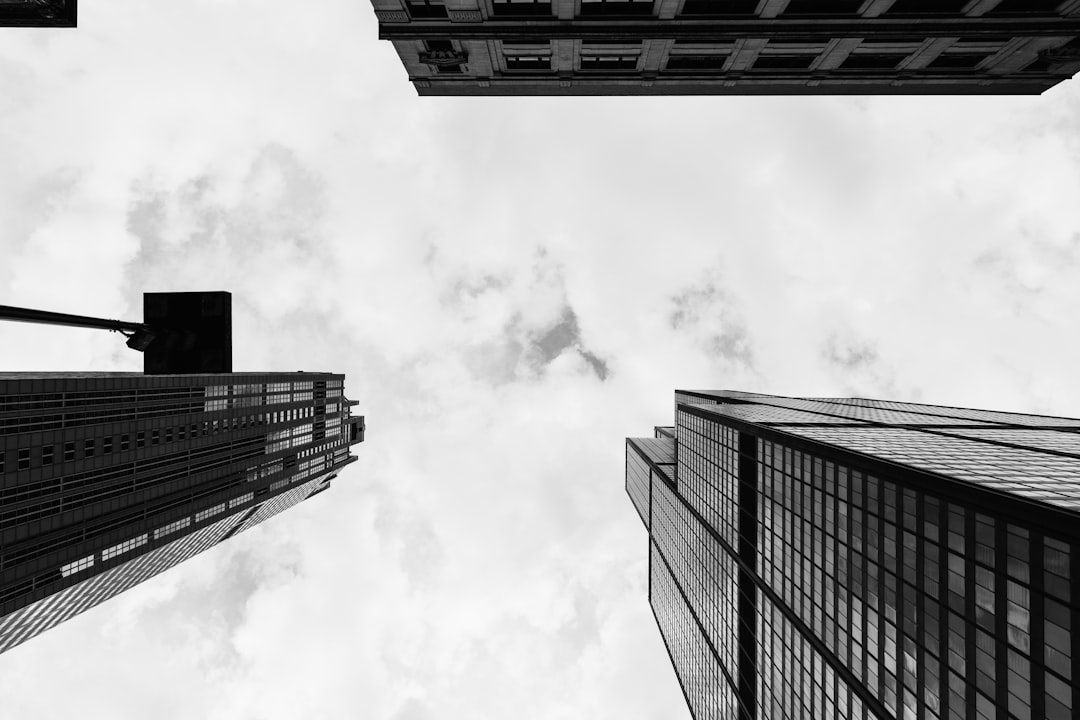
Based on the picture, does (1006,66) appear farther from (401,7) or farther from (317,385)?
(317,385)

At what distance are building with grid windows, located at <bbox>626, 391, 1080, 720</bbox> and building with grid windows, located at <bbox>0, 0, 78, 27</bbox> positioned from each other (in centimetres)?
7248

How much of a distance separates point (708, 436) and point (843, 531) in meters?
37.7

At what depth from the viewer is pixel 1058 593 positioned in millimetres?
24156

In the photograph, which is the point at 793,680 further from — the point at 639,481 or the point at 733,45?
the point at 639,481

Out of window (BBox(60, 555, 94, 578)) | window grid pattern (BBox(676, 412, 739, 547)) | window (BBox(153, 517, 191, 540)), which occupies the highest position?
window grid pattern (BBox(676, 412, 739, 547))

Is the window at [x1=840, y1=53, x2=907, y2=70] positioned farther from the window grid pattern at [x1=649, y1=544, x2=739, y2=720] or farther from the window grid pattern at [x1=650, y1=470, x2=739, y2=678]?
the window grid pattern at [x1=649, y1=544, x2=739, y2=720]

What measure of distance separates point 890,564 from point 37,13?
77375 mm

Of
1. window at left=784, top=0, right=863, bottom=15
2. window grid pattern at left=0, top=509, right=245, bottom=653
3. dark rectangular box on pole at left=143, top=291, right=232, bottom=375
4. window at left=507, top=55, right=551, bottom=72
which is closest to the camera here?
dark rectangular box on pole at left=143, top=291, right=232, bottom=375

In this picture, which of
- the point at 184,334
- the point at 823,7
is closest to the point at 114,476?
the point at 184,334

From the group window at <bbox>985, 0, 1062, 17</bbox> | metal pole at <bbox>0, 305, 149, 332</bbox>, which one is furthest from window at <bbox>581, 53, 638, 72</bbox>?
metal pole at <bbox>0, 305, 149, 332</bbox>

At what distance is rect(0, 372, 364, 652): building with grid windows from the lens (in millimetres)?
53938

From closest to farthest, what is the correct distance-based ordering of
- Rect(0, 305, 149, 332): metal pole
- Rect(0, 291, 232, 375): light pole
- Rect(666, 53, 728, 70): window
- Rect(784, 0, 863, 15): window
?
Rect(0, 305, 149, 332): metal pole → Rect(0, 291, 232, 375): light pole → Rect(784, 0, 863, 15): window → Rect(666, 53, 728, 70): window

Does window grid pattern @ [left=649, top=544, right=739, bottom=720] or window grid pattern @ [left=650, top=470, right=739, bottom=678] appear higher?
window grid pattern @ [left=650, top=470, right=739, bottom=678]

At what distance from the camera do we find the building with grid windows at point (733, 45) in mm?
32344
